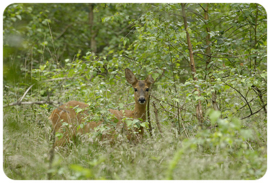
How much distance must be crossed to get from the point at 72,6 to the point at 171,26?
760cm

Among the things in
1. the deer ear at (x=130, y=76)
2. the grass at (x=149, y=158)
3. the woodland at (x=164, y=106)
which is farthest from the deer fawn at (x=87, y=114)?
the grass at (x=149, y=158)

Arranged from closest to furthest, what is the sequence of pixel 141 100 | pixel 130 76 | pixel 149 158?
1. pixel 149 158
2. pixel 141 100
3. pixel 130 76

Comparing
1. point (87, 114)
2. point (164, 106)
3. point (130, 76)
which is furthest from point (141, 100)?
point (87, 114)

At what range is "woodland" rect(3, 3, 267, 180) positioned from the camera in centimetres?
219

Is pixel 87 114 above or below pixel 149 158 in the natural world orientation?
above

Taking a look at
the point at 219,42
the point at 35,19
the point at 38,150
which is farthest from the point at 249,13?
the point at 35,19

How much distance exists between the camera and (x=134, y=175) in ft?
8.14

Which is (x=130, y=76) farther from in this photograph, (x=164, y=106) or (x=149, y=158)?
(x=149, y=158)

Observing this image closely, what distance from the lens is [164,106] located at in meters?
4.24

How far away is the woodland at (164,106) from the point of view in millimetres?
2189

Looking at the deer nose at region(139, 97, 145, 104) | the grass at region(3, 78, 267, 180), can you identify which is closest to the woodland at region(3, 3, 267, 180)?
the grass at region(3, 78, 267, 180)

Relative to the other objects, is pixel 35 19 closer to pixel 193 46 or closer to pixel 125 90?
pixel 125 90

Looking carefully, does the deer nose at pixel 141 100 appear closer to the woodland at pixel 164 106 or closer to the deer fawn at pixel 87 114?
the deer fawn at pixel 87 114

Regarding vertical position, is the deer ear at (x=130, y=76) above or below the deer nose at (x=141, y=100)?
above
